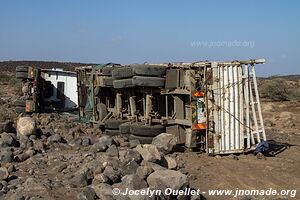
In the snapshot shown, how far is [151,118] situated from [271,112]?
1103 centimetres

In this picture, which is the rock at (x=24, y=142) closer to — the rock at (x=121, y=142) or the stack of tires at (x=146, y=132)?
the rock at (x=121, y=142)

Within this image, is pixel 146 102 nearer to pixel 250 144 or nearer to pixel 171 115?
pixel 171 115

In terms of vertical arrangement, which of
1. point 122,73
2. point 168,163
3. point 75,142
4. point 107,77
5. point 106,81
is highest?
point 122,73

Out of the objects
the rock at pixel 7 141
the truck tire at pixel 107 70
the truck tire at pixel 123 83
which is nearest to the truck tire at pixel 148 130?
the truck tire at pixel 123 83

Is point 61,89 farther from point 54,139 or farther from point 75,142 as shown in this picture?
point 75,142

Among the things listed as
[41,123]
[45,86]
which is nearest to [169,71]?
[41,123]

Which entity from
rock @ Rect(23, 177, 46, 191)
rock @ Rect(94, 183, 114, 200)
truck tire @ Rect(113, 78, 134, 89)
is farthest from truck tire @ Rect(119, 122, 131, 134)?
rock @ Rect(94, 183, 114, 200)

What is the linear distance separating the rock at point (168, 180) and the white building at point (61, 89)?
42.9ft

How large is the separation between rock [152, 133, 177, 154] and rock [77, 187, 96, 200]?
12.3 feet

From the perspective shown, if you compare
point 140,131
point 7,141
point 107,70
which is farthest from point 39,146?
point 107,70

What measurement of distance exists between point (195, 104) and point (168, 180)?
3.87 meters

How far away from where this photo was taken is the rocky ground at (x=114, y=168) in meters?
6.65

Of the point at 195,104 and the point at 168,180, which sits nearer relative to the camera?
the point at 168,180

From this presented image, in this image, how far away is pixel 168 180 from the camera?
6.59 m
